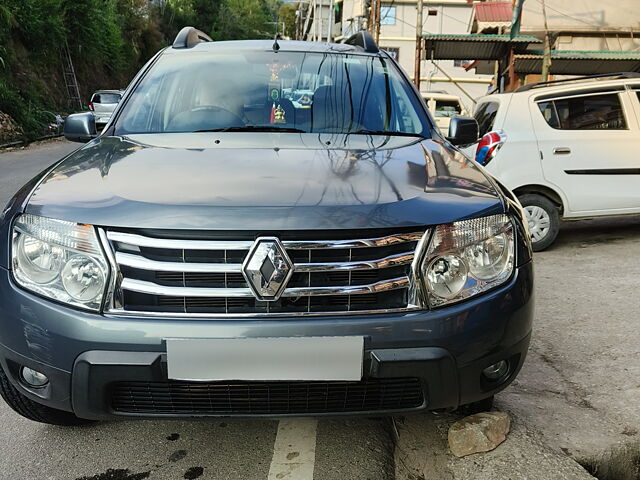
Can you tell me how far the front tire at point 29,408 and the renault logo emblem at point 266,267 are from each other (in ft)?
3.52

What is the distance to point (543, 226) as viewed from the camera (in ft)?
19.2

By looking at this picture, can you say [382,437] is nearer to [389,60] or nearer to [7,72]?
[389,60]

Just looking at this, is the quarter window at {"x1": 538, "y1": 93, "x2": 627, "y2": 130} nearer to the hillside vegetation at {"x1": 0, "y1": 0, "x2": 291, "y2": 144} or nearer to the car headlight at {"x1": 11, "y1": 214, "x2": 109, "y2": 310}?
the car headlight at {"x1": 11, "y1": 214, "x2": 109, "y2": 310}

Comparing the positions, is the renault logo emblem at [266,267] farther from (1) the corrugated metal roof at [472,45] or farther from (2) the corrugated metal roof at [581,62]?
(2) the corrugated metal roof at [581,62]

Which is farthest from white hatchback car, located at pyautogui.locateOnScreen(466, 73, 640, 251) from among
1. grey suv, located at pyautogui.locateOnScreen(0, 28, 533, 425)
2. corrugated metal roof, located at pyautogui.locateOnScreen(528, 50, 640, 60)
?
corrugated metal roof, located at pyautogui.locateOnScreen(528, 50, 640, 60)

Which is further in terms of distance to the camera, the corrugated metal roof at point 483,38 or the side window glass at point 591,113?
the corrugated metal roof at point 483,38

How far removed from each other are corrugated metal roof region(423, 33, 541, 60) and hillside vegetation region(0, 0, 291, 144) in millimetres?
11480

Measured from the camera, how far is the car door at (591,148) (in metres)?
5.73

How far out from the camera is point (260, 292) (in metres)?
1.85

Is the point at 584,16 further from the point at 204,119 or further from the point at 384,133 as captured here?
the point at 204,119

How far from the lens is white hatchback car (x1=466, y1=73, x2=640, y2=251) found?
18.8 ft

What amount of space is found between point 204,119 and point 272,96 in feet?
1.26

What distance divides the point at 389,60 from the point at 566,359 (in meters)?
2.01

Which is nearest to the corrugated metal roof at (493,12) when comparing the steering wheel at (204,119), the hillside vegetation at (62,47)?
the hillside vegetation at (62,47)
